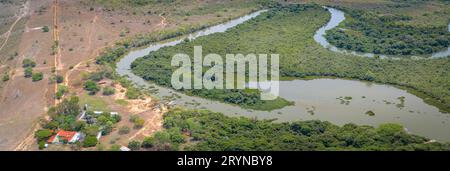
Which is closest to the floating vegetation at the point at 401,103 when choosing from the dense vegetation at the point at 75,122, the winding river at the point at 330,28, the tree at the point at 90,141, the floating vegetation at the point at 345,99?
the floating vegetation at the point at 345,99

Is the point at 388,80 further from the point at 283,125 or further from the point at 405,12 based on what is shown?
the point at 405,12

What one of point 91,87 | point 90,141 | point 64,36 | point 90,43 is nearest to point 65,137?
point 90,141

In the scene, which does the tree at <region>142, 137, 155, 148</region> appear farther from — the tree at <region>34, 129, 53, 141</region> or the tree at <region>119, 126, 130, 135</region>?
the tree at <region>34, 129, 53, 141</region>

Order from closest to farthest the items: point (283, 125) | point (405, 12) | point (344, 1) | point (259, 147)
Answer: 1. point (259, 147)
2. point (283, 125)
3. point (405, 12)
4. point (344, 1)

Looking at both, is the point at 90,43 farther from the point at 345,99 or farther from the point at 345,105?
the point at 345,105

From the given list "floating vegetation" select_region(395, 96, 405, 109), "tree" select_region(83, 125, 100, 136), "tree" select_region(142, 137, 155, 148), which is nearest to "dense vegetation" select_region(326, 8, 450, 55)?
"floating vegetation" select_region(395, 96, 405, 109)
